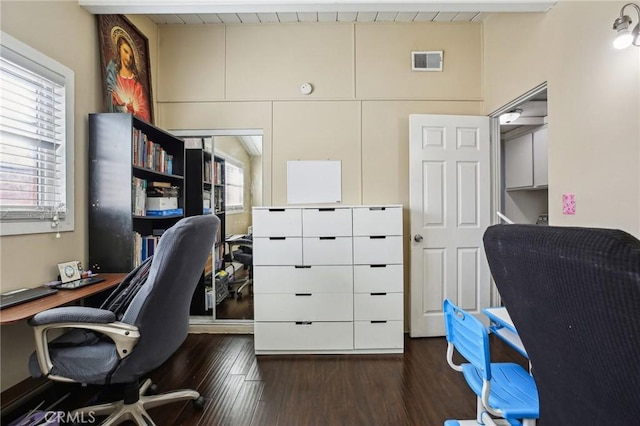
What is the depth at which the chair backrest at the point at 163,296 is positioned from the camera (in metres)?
1.26

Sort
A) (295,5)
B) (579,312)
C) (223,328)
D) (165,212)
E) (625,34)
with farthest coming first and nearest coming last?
(223,328) < (165,212) < (295,5) < (625,34) < (579,312)

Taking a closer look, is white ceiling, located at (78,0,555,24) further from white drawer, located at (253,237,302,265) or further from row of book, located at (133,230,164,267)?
white drawer, located at (253,237,302,265)

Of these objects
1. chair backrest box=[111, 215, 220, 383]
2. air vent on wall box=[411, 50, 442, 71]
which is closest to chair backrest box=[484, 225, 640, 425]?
chair backrest box=[111, 215, 220, 383]

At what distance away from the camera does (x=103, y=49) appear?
2.08 metres

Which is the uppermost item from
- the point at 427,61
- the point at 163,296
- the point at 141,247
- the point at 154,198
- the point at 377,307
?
the point at 427,61

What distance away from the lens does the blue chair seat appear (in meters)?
1.02

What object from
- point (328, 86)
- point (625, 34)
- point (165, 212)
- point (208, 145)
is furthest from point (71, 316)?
point (625, 34)

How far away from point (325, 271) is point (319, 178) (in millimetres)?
923

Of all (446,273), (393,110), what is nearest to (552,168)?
(446,273)

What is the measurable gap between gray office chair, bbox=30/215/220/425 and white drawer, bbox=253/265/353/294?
3.21 feet

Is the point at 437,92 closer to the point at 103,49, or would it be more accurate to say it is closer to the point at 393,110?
the point at 393,110

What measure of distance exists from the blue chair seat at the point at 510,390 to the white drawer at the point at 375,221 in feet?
3.97

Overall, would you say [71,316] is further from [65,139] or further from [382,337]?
[382,337]

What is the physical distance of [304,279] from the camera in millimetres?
2340
